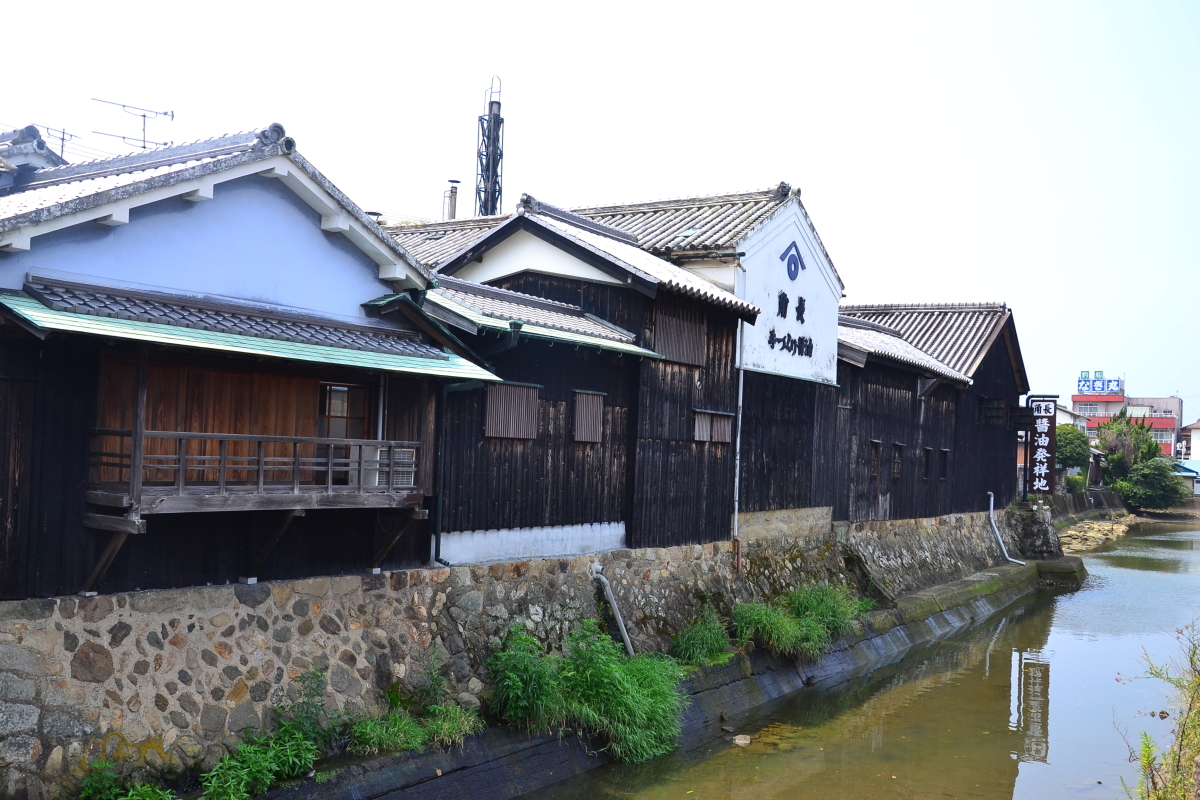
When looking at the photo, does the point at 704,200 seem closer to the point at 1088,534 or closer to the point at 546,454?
the point at 546,454

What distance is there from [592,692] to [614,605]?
6.66 feet

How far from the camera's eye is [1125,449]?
6425 centimetres

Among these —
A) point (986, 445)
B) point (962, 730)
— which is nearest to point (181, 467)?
point (962, 730)

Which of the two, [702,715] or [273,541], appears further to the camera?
[702,715]

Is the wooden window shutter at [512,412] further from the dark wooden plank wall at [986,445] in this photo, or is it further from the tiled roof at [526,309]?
the dark wooden plank wall at [986,445]

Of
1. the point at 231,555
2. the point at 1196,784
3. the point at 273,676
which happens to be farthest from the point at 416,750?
the point at 1196,784

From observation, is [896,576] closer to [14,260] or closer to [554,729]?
[554,729]

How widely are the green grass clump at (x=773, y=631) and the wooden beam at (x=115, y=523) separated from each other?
10.9m

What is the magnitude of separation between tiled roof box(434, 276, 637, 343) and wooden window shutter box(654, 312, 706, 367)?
0.71 m

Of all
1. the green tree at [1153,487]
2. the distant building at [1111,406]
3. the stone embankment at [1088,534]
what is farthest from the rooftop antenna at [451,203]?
the distant building at [1111,406]

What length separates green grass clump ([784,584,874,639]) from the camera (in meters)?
18.8

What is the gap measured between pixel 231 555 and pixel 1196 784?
9134mm

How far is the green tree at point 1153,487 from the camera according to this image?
60.7m

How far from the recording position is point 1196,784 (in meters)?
7.75
